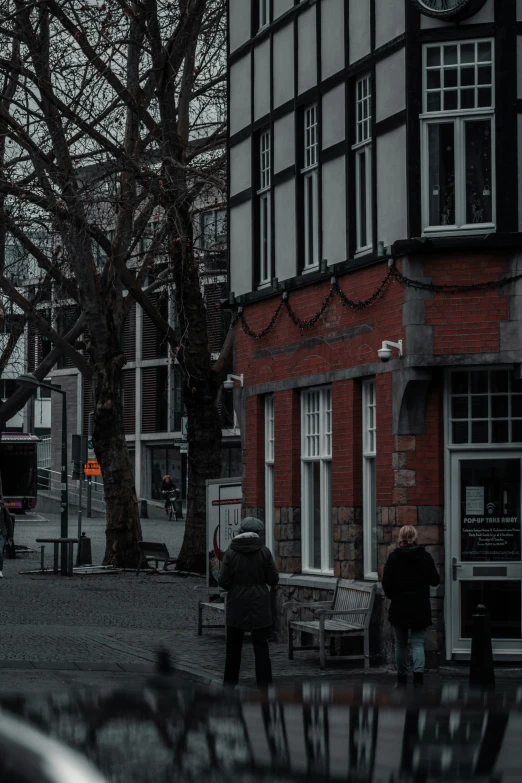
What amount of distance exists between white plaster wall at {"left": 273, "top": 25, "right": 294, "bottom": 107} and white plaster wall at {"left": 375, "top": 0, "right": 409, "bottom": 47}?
8.38 feet

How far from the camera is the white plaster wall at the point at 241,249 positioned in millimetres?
20625

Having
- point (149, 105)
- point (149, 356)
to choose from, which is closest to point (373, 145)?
point (149, 105)

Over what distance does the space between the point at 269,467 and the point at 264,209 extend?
3.47 meters

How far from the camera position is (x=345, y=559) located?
17453 mm

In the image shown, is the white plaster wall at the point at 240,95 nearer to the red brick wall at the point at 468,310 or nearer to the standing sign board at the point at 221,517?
the standing sign board at the point at 221,517

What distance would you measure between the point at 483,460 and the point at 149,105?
16.5m

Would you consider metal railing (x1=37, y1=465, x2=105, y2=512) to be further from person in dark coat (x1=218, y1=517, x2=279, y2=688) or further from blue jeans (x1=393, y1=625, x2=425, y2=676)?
blue jeans (x1=393, y1=625, x2=425, y2=676)

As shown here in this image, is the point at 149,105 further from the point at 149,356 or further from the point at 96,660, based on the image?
the point at 149,356

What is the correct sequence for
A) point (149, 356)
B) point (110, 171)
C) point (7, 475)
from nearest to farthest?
point (110, 171)
point (7, 475)
point (149, 356)

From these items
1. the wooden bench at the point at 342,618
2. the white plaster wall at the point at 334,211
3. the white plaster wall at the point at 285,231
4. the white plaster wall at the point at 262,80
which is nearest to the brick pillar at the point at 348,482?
the wooden bench at the point at 342,618

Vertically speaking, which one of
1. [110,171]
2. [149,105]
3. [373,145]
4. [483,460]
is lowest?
[483,460]

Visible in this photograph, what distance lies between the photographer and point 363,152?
17.4 m

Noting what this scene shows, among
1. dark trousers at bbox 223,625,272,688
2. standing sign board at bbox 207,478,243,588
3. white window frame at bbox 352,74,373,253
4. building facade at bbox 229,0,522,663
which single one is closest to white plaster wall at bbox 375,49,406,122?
building facade at bbox 229,0,522,663

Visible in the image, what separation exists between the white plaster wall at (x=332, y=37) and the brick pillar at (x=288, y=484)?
159 inches
